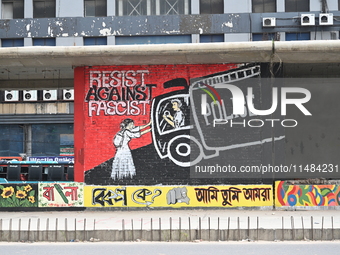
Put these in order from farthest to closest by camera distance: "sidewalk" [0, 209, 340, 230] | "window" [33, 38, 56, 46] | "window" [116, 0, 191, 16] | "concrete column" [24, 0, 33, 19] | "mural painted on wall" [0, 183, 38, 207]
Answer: "concrete column" [24, 0, 33, 19] → "window" [33, 38, 56, 46] → "window" [116, 0, 191, 16] → "mural painted on wall" [0, 183, 38, 207] → "sidewalk" [0, 209, 340, 230]

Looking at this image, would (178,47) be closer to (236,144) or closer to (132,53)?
(132,53)

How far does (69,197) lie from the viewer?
1561 cm

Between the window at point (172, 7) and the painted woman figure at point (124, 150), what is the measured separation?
26.1 m

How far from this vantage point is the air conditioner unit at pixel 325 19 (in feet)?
129

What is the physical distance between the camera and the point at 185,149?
15.6 metres

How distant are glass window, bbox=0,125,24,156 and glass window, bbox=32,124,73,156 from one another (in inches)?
45.3

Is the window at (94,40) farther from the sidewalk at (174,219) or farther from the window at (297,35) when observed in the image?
the sidewalk at (174,219)

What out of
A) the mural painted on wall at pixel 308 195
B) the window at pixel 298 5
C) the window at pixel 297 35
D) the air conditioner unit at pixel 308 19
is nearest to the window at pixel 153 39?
the window at pixel 297 35

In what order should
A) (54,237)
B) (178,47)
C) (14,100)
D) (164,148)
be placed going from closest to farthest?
(54,237) < (178,47) < (164,148) < (14,100)

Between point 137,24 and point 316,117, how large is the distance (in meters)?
24.8

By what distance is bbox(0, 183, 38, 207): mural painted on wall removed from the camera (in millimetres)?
15672

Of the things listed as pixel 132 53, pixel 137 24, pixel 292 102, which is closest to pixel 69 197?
pixel 132 53

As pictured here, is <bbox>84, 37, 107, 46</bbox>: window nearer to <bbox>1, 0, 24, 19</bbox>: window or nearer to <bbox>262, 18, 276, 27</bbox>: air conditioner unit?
<bbox>1, 0, 24, 19</bbox>: window

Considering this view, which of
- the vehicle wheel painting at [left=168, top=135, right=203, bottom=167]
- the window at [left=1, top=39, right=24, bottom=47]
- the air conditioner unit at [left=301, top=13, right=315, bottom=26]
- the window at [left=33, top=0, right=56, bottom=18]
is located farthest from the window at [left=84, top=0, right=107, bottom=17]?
the vehicle wheel painting at [left=168, top=135, right=203, bottom=167]
